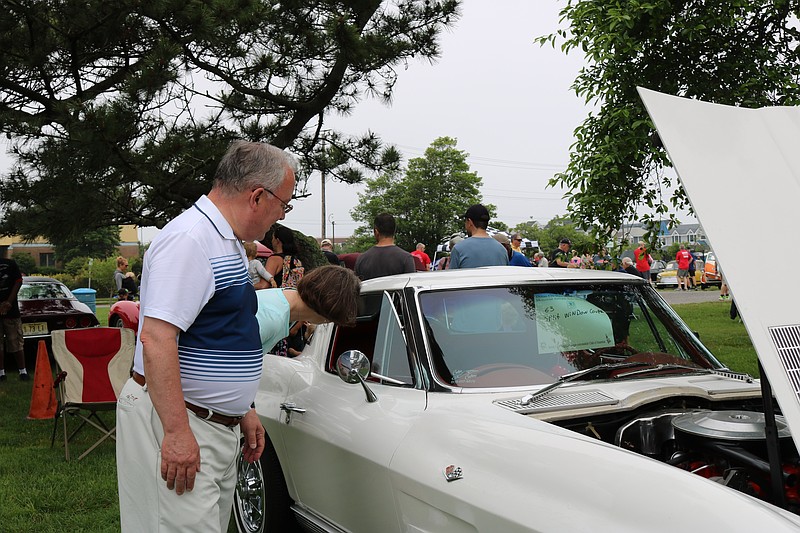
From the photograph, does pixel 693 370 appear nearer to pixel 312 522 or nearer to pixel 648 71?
pixel 312 522

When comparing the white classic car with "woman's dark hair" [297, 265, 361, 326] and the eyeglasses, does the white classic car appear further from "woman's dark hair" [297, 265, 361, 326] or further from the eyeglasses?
the eyeglasses

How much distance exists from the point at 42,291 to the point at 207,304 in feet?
39.5

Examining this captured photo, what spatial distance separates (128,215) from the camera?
8.78 metres

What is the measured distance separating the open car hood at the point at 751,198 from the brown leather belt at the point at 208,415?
163cm

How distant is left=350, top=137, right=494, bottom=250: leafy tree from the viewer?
66.0 m

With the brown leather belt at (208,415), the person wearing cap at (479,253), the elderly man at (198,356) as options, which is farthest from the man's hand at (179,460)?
the person wearing cap at (479,253)

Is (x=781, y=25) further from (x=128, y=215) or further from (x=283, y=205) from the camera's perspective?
(x=128, y=215)

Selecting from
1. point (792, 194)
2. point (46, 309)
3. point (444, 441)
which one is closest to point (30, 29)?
point (46, 309)

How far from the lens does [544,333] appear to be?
3430 mm

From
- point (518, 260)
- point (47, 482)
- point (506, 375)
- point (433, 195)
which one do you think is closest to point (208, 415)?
point (506, 375)

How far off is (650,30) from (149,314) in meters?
5.75

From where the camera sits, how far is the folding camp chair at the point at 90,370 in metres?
6.55

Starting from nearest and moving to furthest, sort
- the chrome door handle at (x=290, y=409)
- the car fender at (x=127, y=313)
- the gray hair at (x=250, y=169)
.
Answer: the gray hair at (x=250, y=169), the chrome door handle at (x=290, y=409), the car fender at (x=127, y=313)

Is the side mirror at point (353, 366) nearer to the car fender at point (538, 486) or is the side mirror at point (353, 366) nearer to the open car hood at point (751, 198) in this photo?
the car fender at point (538, 486)
